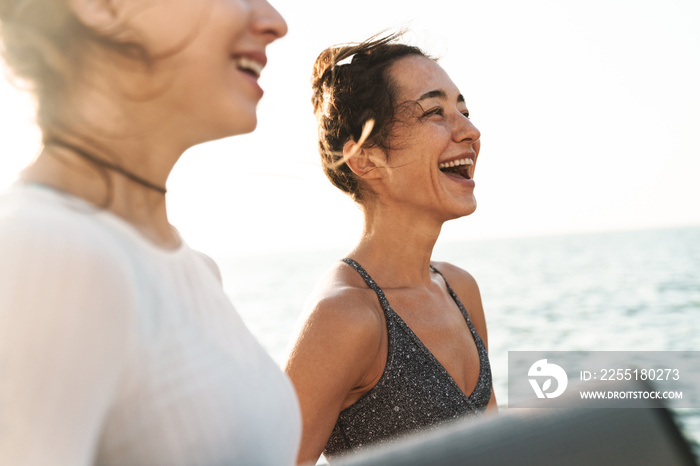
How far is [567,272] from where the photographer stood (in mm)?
33594

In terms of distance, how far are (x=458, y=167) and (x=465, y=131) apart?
0.46 feet

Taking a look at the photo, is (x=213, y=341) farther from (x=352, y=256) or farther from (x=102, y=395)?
(x=352, y=256)

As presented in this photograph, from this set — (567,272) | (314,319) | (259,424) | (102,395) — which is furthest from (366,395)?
(567,272)

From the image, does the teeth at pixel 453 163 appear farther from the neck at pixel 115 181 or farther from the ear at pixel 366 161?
the neck at pixel 115 181

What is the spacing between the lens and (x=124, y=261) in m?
0.70

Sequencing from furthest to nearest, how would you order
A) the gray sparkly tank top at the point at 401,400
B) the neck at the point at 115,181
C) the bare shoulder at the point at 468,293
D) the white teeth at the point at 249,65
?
the bare shoulder at the point at 468,293
the gray sparkly tank top at the point at 401,400
the white teeth at the point at 249,65
the neck at the point at 115,181

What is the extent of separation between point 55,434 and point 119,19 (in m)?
0.46

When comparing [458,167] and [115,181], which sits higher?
[115,181]

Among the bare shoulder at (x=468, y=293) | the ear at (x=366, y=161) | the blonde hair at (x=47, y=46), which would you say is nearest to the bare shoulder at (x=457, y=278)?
the bare shoulder at (x=468, y=293)

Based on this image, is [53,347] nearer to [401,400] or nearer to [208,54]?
[208,54]

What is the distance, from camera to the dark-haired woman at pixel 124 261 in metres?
0.58

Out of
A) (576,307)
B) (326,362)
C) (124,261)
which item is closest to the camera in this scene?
(124,261)

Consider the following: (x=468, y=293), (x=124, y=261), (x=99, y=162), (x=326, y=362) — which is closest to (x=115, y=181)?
(x=99, y=162)

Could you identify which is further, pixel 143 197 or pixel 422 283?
pixel 422 283
